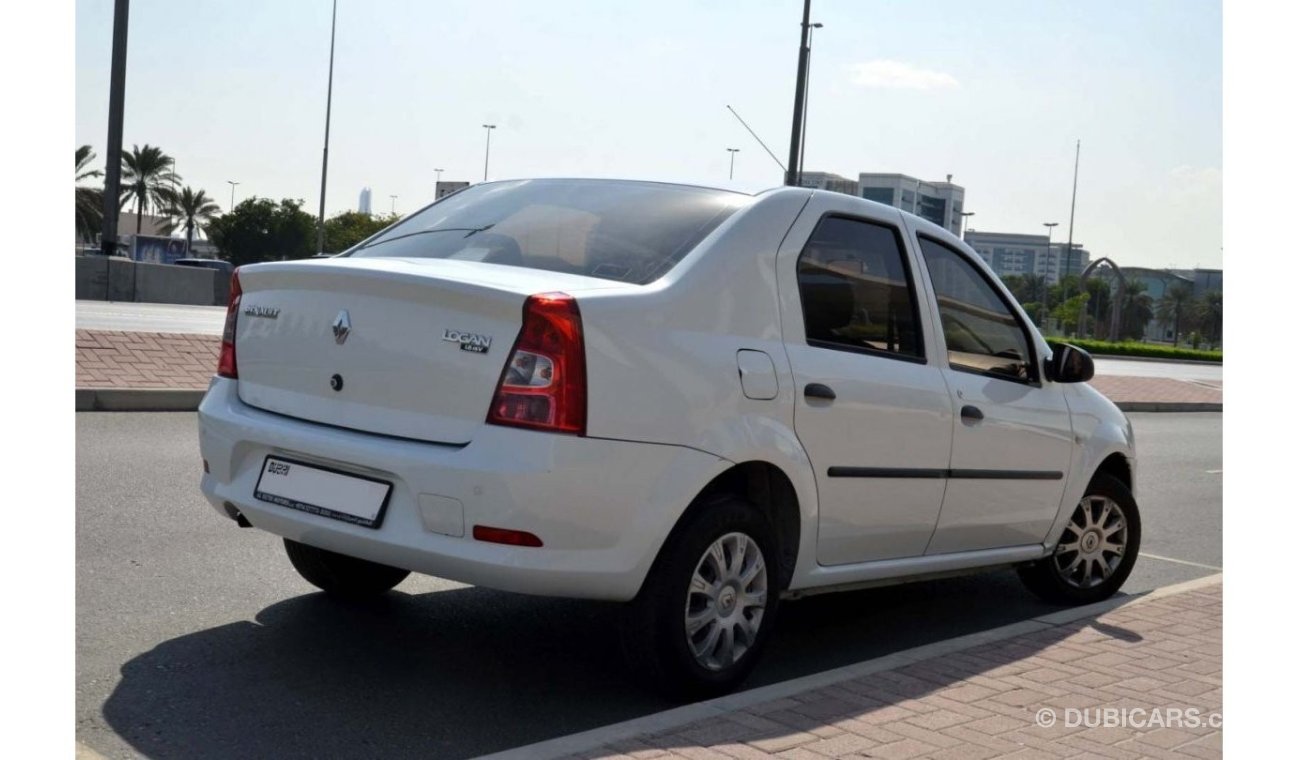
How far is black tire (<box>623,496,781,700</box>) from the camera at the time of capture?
4516mm

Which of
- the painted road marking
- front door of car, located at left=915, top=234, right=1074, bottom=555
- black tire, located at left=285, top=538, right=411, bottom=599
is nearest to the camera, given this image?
black tire, located at left=285, top=538, right=411, bottom=599

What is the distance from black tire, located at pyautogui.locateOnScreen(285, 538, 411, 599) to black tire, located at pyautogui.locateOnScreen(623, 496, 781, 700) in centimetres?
134

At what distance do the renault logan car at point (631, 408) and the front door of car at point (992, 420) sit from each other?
0.02 m

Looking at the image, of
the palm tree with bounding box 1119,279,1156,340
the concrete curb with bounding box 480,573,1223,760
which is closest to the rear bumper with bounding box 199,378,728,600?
the concrete curb with bounding box 480,573,1223,760

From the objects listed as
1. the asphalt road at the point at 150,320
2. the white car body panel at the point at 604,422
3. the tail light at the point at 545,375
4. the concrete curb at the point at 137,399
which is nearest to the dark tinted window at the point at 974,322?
the white car body panel at the point at 604,422

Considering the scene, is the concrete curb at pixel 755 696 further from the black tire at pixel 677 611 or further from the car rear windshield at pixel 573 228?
the car rear windshield at pixel 573 228

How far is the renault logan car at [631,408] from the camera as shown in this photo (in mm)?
4285

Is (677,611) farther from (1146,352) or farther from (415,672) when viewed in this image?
(1146,352)

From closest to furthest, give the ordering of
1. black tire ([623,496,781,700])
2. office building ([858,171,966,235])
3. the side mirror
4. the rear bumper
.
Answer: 1. the rear bumper
2. black tire ([623,496,781,700])
3. the side mirror
4. office building ([858,171,966,235])

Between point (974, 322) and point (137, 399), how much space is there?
327 inches

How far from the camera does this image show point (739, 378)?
4.69 m

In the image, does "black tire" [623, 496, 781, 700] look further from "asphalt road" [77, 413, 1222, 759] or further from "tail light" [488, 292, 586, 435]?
"tail light" [488, 292, 586, 435]

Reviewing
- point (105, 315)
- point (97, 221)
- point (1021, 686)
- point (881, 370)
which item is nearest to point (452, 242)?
point (881, 370)

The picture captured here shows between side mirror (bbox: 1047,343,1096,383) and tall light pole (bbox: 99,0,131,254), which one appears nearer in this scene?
side mirror (bbox: 1047,343,1096,383)
